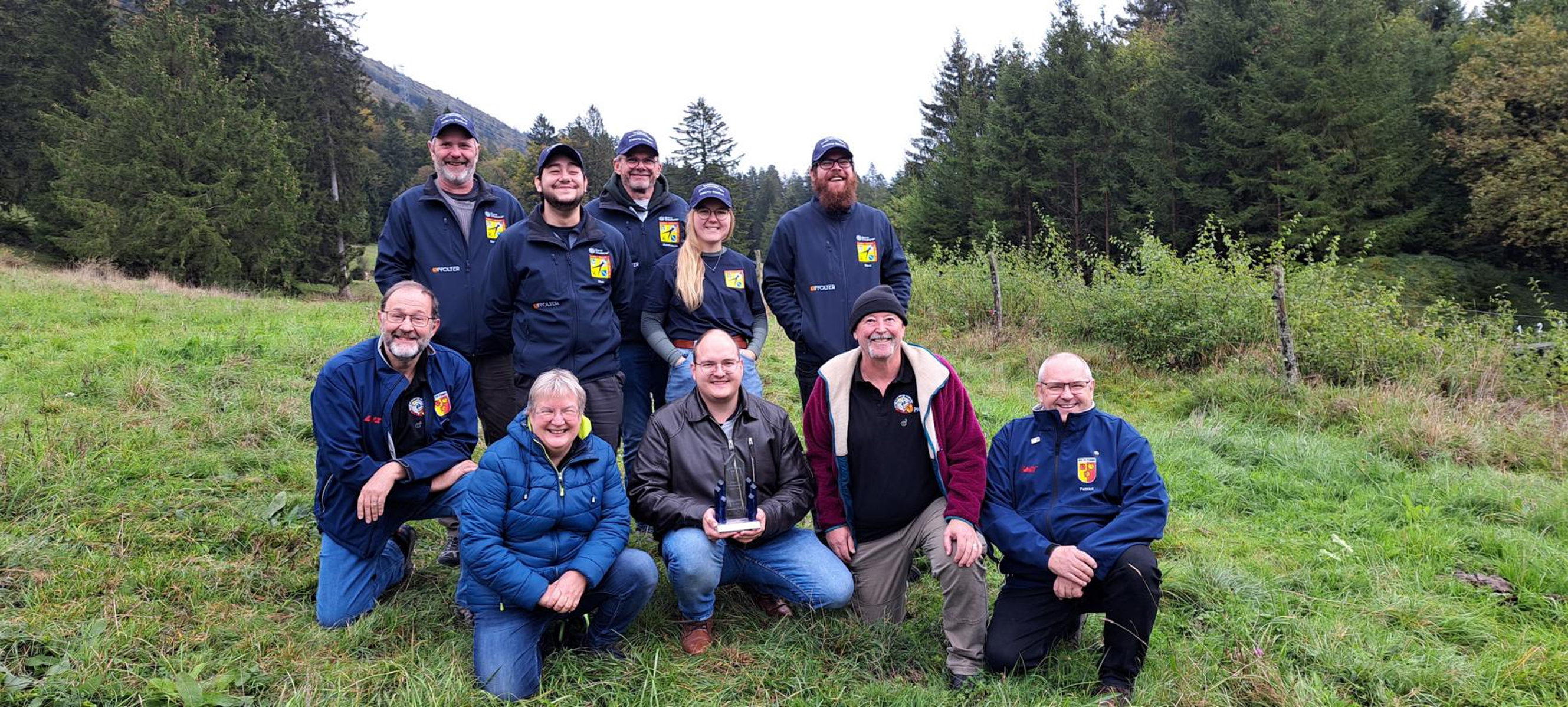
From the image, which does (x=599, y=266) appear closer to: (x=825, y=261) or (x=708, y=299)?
(x=708, y=299)

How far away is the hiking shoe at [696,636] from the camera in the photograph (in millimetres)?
3105

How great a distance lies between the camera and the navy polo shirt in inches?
161

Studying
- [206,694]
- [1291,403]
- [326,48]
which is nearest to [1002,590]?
[206,694]

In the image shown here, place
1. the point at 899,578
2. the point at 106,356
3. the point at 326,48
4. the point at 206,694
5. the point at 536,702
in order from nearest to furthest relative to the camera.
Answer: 1. the point at 206,694
2. the point at 536,702
3. the point at 899,578
4. the point at 106,356
5. the point at 326,48

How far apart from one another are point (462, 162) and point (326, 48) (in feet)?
95.5

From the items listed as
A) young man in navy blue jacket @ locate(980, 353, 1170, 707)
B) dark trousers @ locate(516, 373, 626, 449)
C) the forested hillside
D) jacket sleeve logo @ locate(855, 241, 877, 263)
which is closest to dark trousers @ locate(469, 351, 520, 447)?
dark trousers @ locate(516, 373, 626, 449)

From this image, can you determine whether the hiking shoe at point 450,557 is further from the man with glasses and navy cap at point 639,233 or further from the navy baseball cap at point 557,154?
the navy baseball cap at point 557,154

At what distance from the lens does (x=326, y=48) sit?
88.1 ft

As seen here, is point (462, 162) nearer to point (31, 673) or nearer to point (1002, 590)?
point (31, 673)

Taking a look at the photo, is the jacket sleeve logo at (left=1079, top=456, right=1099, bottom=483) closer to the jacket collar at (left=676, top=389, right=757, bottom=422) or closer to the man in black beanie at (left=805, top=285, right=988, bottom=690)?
the man in black beanie at (left=805, top=285, right=988, bottom=690)

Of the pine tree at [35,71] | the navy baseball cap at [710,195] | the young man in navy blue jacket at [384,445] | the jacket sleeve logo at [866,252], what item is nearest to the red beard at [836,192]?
the jacket sleeve logo at [866,252]

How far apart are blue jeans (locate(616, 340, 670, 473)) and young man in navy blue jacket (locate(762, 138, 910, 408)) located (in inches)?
31.7

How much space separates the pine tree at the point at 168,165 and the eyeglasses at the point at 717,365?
20.7m

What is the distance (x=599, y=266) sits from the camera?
3828 mm
